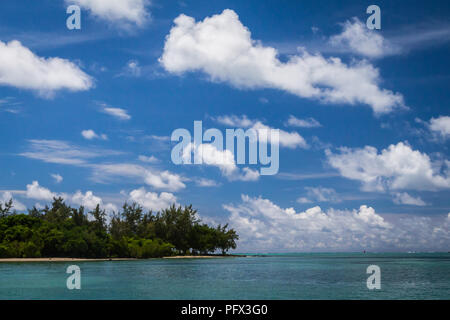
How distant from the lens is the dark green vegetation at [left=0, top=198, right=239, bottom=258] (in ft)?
319

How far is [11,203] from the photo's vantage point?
113 metres

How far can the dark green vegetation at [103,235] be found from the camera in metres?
97.1

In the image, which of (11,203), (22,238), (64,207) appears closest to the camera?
(22,238)

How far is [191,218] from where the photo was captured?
13838 centimetres

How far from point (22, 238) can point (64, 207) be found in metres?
27.0

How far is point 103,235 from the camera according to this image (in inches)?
4405
